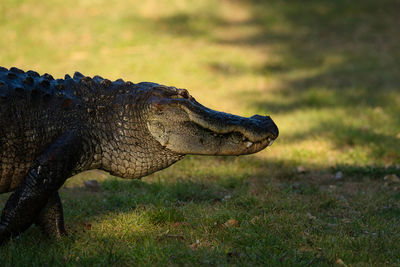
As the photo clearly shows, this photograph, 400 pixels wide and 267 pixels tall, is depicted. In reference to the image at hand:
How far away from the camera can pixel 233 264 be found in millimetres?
3547

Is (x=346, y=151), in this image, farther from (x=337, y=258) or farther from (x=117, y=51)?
(x=117, y=51)

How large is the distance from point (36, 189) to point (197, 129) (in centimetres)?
128

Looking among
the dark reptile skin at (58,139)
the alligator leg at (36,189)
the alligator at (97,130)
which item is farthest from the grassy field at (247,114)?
the alligator at (97,130)

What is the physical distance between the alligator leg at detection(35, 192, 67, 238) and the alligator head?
0.94 metres

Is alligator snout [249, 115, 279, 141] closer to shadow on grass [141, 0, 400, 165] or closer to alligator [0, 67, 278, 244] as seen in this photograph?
alligator [0, 67, 278, 244]

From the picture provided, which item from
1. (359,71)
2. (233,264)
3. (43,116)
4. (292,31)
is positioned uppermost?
(292,31)

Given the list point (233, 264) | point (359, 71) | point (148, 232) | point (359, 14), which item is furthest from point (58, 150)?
point (359, 14)

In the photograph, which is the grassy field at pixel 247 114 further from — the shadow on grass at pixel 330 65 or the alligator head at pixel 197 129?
the alligator head at pixel 197 129

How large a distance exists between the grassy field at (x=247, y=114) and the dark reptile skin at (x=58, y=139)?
0.43m

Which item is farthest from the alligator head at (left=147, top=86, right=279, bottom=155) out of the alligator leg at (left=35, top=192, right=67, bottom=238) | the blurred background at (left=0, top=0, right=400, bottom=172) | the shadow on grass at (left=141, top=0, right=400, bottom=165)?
the shadow on grass at (left=141, top=0, right=400, bottom=165)

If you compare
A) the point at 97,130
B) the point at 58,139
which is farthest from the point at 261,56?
the point at 58,139

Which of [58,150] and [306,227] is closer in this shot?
[58,150]

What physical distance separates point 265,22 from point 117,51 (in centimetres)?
523

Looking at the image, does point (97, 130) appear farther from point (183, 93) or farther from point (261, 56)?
point (261, 56)
